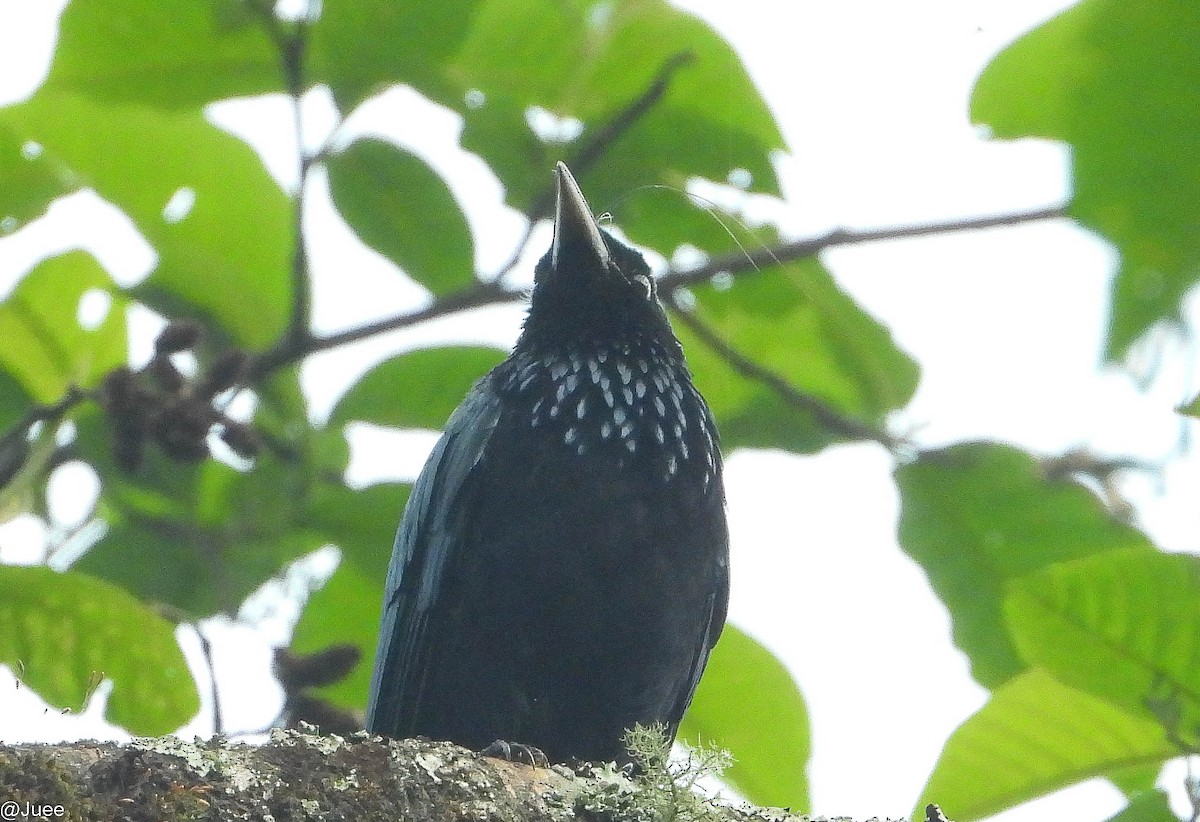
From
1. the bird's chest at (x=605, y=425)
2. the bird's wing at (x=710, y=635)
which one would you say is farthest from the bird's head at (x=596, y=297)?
the bird's wing at (x=710, y=635)

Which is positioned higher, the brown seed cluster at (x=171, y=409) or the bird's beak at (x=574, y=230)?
the bird's beak at (x=574, y=230)

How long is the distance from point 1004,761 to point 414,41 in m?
2.22

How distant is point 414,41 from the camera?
151 inches

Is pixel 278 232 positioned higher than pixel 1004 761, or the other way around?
pixel 278 232

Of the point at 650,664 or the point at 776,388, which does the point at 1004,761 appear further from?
the point at 776,388

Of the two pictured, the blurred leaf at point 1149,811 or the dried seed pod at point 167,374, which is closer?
the blurred leaf at point 1149,811

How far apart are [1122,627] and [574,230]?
76.2 inches

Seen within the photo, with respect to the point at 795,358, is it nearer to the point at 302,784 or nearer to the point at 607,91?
the point at 607,91

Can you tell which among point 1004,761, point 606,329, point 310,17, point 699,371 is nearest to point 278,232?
point 310,17

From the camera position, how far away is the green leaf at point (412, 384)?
170 inches

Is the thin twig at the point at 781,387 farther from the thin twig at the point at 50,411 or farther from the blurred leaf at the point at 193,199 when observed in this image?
the thin twig at the point at 50,411

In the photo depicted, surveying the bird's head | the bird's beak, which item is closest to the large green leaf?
the bird's head

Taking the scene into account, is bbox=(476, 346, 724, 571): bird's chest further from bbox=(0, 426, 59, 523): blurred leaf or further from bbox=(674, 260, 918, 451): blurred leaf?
bbox=(0, 426, 59, 523): blurred leaf

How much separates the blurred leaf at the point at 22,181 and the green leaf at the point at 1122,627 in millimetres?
2766
